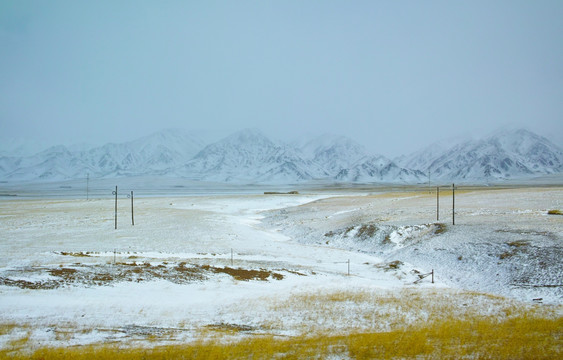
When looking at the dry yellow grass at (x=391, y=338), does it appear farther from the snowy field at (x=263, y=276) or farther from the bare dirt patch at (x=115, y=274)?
the bare dirt patch at (x=115, y=274)

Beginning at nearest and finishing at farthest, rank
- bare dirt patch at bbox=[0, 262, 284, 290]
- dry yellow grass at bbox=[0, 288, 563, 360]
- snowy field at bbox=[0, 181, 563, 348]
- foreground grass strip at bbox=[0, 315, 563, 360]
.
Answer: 1. foreground grass strip at bbox=[0, 315, 563, 360]
2. dry yellow grass at bbox=[0, 288, 563, 360]
3. snowy field at bbox=[0, 181, 563, 348]
4. bare dirt patch at bbox=[0, 262, 284, 290]

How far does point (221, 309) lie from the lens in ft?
70.1

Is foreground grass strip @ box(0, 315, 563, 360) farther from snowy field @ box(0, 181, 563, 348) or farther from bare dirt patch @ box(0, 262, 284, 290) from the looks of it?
bare dirt patch @ box(0, 262, 284, 290)

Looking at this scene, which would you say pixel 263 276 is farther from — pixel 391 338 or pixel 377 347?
pixel 377 347

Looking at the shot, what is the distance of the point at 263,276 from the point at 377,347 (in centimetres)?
1466

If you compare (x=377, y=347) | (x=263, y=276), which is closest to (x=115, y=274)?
(x=263, y=276)

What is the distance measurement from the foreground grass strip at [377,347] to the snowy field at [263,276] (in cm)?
117

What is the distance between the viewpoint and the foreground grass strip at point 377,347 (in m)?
14.9

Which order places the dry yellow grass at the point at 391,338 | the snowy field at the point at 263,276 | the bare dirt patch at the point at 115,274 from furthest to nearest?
the bare dirt patch at the point at 115,274, the snowy field at the point at 263,276, the dry yellow grass at the point at 391,338

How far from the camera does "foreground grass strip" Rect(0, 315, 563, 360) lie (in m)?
14.9

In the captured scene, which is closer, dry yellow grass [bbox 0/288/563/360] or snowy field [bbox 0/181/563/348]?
dry yellow grass [bbox 0/288/563/360]

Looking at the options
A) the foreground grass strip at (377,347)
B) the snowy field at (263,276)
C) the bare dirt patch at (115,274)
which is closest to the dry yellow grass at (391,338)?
the foreground grass strip at (377,347)

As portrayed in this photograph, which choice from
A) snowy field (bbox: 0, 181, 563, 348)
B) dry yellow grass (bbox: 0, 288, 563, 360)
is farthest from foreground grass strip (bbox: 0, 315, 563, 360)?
snowy field (bbox: 0, 181, 563, 348)

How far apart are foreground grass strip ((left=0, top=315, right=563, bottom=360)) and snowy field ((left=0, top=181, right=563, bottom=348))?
1171 mm
